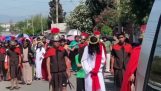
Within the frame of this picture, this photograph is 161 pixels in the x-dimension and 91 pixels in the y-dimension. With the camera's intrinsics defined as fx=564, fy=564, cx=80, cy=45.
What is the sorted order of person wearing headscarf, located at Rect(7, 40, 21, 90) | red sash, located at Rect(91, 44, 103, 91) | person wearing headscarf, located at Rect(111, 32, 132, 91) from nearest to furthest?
red sash, located at Rect(91, 44, 103, 91)
person wearing headscarf, located at Rect(111, 32, 132, 91)
person wearing headscarf, located at Rect(7, 40, 21, 90)

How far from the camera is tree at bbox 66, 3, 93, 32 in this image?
56.6 meters

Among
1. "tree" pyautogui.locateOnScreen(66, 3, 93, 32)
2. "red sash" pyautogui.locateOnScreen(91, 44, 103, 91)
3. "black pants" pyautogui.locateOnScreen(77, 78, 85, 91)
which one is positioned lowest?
"black pants" pyautogui.locateOnScreen(77, 78, 85, 91)

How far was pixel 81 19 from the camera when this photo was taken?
59125mm

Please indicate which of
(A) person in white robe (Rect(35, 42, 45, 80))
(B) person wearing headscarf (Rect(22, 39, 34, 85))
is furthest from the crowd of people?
(A) person in white robe (Rect(35, 42, 45, 80))

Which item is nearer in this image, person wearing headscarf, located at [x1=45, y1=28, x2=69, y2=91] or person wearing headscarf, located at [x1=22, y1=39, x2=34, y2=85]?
person wearing headscarf, located at [x1=45, y1=28, x2=69, y2=91]

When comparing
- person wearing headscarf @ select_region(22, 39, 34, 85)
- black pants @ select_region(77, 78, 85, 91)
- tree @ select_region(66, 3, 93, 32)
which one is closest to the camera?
black pants @ select_region(77, 78, 85, 91)

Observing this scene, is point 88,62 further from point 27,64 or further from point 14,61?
point 27,64

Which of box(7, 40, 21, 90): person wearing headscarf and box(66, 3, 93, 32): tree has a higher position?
box(66, 3, 93, 32): tree

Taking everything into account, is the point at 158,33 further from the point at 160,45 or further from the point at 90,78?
the point at 90,78

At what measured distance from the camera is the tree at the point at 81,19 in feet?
186

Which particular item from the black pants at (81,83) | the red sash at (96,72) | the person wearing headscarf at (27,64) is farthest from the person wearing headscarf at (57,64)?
the person wearing headscarf at (27,64)

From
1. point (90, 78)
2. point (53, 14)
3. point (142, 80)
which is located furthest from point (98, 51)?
point (53, 14)

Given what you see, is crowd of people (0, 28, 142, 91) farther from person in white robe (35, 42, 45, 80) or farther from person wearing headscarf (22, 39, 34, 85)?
person in white robe (35, 42, 45, 80)

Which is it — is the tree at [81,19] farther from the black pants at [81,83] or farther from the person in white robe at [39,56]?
the black pants at [81,83]
